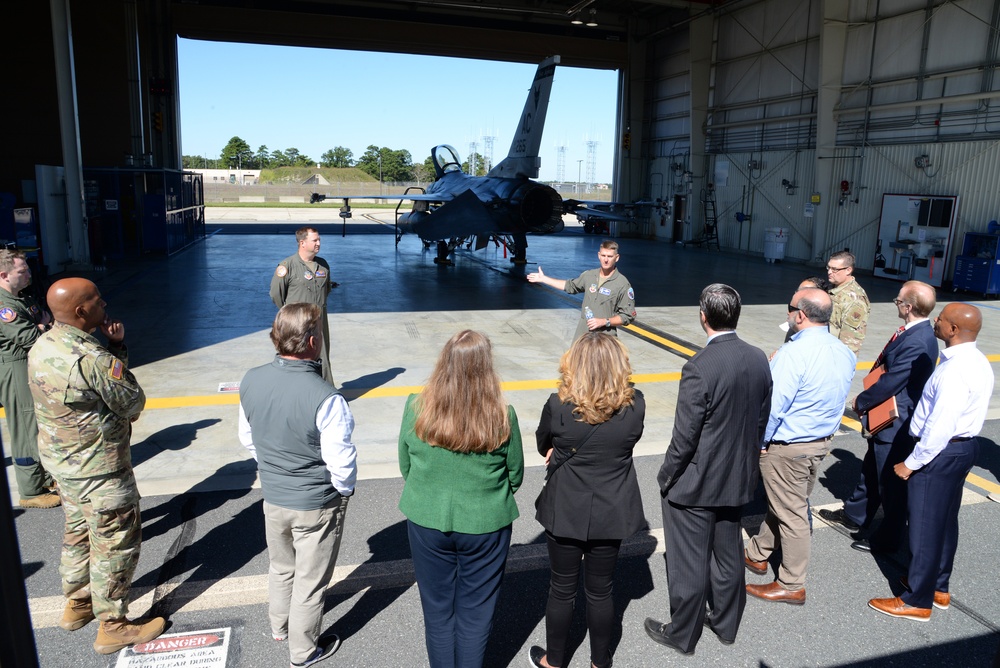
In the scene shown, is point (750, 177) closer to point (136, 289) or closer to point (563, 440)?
point (136, 289)

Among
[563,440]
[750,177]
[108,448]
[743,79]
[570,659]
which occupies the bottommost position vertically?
[570,659]

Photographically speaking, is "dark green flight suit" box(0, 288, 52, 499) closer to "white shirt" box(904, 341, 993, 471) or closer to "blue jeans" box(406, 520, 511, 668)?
"blue jeans" box(406, 520, 511, 668)

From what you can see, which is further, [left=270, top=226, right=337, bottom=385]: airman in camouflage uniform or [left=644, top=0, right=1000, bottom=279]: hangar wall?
[left=644, top=0, right=1000, bottom=279]: hangar wall

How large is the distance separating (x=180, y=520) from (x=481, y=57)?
27.3 metres

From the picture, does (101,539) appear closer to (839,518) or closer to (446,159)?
(839,518)

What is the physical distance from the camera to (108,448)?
3266 mm

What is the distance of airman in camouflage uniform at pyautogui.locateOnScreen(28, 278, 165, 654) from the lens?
123 inches

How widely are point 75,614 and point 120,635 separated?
323 millimetres

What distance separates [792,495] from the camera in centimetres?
375

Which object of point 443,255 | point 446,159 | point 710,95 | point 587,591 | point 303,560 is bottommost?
point 587,591

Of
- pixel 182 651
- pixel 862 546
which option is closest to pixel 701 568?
pixel 862 546

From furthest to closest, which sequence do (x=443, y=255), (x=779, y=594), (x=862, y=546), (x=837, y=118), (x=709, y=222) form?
(x=709, y=222) < (x=837, y=118) < (x=443, y=255) < (x=862, y=546) < (x=779, y=594)

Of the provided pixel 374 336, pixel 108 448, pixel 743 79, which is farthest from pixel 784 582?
pixel 743 79

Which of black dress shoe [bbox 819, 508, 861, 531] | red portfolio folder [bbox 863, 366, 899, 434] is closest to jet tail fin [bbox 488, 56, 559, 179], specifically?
black dress shoe [bbox 819, 508, 861, 531]
